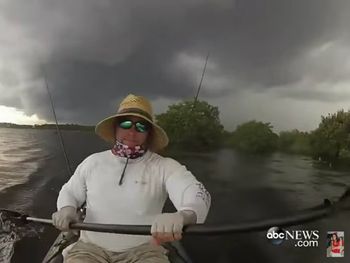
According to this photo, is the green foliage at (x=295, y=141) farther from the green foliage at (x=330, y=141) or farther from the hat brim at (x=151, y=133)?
the hat brim at (x=151, y=133)

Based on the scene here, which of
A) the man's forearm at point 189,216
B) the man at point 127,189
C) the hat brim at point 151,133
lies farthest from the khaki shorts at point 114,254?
the hat brim at point 151,133

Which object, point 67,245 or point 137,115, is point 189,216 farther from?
point 67,245

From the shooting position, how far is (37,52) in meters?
1.97

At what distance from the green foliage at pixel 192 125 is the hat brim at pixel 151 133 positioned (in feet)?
0.36

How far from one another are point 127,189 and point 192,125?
1.31 feet

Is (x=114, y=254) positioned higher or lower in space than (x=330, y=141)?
lower

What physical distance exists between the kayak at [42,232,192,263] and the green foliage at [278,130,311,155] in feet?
1.71

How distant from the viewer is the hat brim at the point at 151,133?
5.64ft

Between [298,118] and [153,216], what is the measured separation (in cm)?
64

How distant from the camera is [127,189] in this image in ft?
5.46

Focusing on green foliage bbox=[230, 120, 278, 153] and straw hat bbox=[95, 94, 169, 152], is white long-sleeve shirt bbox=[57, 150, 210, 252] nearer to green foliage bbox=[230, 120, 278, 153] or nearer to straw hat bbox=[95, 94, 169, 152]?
straw hat bbox=[95, 94, 169, 152]

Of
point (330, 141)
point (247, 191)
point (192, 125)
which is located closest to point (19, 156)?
point (192, 125)

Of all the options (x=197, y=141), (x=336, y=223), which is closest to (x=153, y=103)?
(x=197, y=141)

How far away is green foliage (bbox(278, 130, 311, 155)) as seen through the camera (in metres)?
1.88
